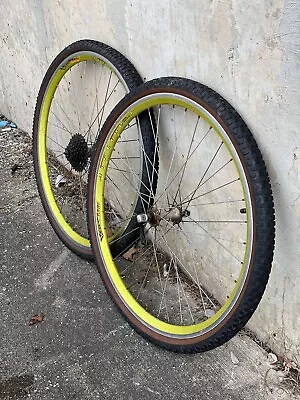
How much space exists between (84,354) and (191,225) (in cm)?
85

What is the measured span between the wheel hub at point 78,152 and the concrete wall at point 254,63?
2.04 feet

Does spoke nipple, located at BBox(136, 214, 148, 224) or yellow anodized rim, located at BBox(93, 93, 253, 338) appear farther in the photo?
spoke nipple, located at BBox(136, 214, 148, 224)

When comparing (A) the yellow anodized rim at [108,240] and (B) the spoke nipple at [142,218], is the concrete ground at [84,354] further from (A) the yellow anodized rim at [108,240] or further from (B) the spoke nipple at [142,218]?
(B) the spoke nipple at [142,218]

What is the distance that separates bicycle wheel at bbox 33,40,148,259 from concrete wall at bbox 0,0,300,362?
Result: 0.40 feet

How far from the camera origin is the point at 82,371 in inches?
114

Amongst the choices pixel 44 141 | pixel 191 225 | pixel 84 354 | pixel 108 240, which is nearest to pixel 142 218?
pixel 191 225

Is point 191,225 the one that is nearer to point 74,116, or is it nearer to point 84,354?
point 84,354

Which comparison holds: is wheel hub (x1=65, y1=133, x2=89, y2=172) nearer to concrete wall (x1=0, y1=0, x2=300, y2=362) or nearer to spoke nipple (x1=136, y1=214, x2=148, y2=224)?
concrete wall (x1=0, y1=0, x2=300, y2=362)

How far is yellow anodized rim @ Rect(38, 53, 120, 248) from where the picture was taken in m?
3.60

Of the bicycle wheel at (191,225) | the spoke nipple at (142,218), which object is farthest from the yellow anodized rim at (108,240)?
the spoke nipple at (142,218)

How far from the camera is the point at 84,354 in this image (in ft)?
9.83

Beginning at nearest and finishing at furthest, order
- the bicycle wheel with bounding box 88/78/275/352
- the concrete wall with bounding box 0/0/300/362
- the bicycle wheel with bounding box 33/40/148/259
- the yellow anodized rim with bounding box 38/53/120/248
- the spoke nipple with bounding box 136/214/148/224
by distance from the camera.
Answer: the concrete wall with bounding box 0/0/300/362, the bicycle wheel with bounding box 88/78/275/352, the spoke nipple with bounding box 136/214/148/224, the bicycle wheel with bounding box 33/40/148/259, the yellow anodized rim with bounding box 38/53/120/248

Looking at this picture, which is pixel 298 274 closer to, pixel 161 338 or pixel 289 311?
pixel 289 311

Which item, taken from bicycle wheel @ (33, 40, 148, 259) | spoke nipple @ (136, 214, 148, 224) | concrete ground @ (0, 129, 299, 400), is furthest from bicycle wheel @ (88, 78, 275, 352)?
bicycle wheel @ (33, 40, 148, 259)
